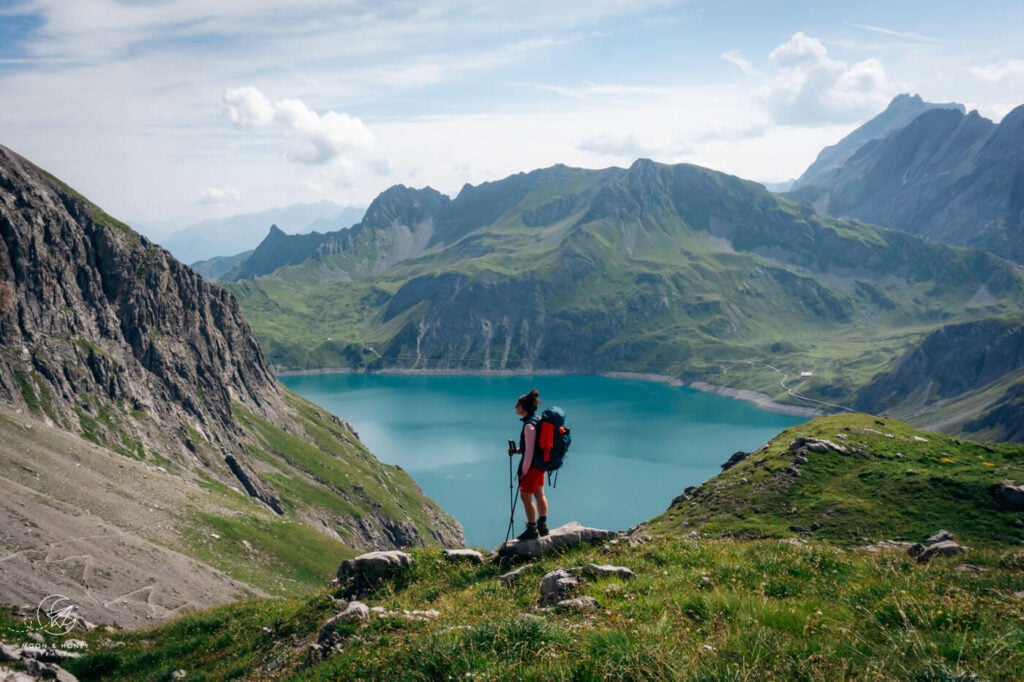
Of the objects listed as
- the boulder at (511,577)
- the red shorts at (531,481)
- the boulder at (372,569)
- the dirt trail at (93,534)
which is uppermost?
the red shorts at (531,481)

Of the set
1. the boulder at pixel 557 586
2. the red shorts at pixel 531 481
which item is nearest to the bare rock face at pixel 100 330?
the red shorts at pixel 531 481

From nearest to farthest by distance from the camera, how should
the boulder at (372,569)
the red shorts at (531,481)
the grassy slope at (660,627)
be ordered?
the grassy slope at (660,627)
the red shorts at (531,481)
the boulder at (372,569)

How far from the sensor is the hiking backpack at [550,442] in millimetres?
19656

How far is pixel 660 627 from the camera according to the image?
435 inches

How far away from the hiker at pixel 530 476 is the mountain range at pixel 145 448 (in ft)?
147

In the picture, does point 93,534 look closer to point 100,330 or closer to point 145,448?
point 145,448

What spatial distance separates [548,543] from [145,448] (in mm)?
100787

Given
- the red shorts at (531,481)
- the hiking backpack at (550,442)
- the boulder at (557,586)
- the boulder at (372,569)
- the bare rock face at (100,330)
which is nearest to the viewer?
the boulder at (557,586)

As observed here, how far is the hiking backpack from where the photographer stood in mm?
19656

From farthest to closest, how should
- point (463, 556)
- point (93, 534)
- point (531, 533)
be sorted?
point (93, 534) < point (463, 556) < point (531, 533)

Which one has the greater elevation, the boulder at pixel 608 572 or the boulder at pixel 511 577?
the boulder at pixel 608 572

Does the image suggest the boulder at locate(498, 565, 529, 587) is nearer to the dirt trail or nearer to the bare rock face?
the dirt trail

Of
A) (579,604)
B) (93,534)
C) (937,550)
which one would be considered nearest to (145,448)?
(93,534)

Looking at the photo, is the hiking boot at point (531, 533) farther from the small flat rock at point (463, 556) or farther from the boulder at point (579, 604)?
the boulder at point (579, 604)
